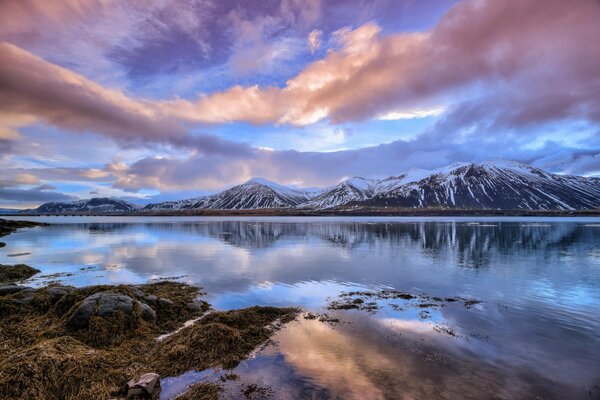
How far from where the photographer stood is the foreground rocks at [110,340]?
10977 millimetres

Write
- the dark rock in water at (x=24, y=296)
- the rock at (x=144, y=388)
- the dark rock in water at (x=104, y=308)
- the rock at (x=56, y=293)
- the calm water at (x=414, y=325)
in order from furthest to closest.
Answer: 1. the rock at (x=56, y=293)
2. the dark rock in water at (x=24, y=296)
3. the dark rock in water at (x=104, y=308)
4. the calm water at (x=414, y=325)
5. the rock at (x=144, y=388)

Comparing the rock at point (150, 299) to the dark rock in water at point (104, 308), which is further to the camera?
the rock at point (150, 299)

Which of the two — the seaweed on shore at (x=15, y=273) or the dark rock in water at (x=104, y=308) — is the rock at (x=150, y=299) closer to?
the dark rock in water at (x=104, y=308)

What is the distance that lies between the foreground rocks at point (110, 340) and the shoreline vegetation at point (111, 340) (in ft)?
0.10

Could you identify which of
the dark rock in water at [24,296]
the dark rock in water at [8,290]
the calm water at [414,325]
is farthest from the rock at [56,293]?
the calm water at [414,325]

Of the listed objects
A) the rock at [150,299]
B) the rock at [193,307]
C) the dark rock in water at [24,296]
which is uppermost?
the dark rock in water at [24,296]

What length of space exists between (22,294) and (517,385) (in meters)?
27.0

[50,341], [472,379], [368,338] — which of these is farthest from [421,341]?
[50,341]

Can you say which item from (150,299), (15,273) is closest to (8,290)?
(150,299)

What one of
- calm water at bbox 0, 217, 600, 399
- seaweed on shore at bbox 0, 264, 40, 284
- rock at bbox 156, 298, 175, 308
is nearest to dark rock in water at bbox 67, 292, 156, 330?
rock at bbox 156, 298, 175, 308

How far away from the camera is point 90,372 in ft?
38.7

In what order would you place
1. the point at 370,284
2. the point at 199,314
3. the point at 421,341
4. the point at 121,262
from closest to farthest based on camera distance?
1. the point at 421,341
2. the point at 199,314
3. the point at 370,284
4. the point at 121,262

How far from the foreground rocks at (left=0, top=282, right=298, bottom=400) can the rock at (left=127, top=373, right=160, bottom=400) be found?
0.10ft

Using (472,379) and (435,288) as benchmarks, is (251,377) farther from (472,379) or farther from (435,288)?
(435,288)
